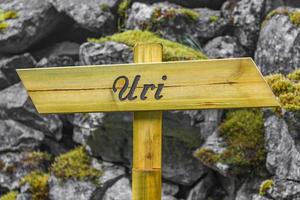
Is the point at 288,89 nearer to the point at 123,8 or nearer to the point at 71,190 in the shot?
the point at 71,190

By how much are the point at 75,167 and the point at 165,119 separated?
2.11 metres

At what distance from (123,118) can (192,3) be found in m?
3.37

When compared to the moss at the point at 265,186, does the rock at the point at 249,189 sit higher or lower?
lower

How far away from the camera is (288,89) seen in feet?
20.0

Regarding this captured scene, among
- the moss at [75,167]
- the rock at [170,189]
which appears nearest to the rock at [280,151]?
the rock at [170,189]

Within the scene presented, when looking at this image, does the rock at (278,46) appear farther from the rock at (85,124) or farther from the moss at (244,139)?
the rock at (85,124)

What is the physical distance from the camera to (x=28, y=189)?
8398 mm

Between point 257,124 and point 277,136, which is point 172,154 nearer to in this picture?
point 257,124

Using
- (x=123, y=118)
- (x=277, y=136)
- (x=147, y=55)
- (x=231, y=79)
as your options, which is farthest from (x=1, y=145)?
(x=231, y=79)

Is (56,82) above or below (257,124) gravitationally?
above

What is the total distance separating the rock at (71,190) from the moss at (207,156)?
6.96ft

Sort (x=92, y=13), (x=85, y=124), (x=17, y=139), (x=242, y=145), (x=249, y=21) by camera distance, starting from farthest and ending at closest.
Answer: (x=92, y=13) < (x=17, y=139) < (x=249, y=21) < (x=85, y=124) < (x=242, y=145)

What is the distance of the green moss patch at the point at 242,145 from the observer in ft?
22.1

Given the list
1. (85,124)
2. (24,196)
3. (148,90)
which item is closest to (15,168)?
(24,196)
